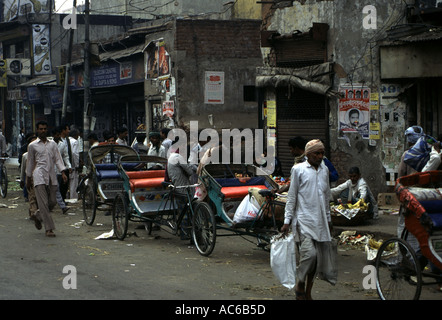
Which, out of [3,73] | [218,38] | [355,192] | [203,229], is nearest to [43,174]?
[203,229]

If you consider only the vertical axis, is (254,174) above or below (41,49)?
below

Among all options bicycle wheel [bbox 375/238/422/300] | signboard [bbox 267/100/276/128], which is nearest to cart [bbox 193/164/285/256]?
A: bicycle wheel [bbox 375/238/422/300]

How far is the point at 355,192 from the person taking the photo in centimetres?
1209

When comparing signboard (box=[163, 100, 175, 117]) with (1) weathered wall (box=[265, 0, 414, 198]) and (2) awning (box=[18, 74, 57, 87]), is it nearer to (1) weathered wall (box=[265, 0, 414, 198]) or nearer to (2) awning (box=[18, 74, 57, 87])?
(1) weathered wall (box=[265, 0, 414, 198])

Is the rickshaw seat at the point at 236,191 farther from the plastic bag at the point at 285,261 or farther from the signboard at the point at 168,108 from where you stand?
the signboard at the point at 168,108

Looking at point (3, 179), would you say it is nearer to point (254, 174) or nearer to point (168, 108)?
point (168, 108)

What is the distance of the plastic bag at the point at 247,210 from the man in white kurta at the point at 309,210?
2229 mm

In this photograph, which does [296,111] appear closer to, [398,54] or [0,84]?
[398,54]

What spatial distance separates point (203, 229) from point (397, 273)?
371cm

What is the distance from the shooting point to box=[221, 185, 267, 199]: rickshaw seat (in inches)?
378

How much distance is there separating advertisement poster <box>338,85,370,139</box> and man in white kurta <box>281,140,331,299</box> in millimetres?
8291
